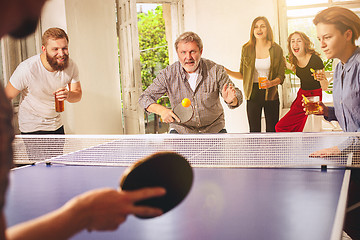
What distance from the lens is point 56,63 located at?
3.93 metres

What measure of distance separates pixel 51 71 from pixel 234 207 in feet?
9.19

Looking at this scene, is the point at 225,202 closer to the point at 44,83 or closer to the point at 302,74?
the point at 44,83

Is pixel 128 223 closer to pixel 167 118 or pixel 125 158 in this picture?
pixel 125 158

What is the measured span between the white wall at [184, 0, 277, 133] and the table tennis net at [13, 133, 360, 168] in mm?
4825

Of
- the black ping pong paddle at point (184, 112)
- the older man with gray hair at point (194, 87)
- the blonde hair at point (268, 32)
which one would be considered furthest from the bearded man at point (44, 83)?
the blonde hair at point (268, 32)

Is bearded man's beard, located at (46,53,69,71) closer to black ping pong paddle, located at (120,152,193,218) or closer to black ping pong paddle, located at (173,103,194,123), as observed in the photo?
black ping pong paddle, located at (173,103,194,123)

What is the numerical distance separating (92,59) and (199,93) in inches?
134

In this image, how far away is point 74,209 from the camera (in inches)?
35.8

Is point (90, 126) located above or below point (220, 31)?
below

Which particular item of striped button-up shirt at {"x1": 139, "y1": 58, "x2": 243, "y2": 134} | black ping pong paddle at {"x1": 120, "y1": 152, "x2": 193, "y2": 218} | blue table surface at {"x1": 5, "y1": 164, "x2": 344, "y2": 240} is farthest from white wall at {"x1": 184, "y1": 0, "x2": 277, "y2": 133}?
black ping pong paddle at {"x1": 120, "y1": 152, "x2": 193, "y2": 218}

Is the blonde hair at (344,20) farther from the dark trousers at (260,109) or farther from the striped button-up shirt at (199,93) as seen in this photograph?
the dark trousers at (260,109)

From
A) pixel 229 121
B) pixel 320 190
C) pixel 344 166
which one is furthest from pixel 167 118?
pixel 229 121

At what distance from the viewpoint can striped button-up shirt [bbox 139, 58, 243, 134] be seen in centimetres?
391

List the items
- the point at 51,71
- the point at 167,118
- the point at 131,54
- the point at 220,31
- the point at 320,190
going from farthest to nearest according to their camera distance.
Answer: the point at 220,31 → the point at 131,54 → the point at 51,71 → the point at 167,118 → the point at 320,190
